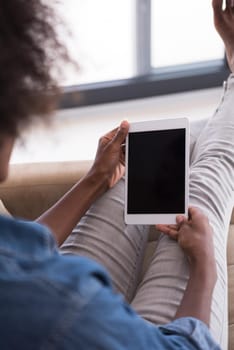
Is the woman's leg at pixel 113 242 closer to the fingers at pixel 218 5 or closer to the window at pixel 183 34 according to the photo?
the fingers at pixel 218 5

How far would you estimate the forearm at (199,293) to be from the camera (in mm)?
706

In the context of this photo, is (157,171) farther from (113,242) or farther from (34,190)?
(34,190)

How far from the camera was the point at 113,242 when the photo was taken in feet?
2.93

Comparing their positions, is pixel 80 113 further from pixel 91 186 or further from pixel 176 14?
pixel 91 186

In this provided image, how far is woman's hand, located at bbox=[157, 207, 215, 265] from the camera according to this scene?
0.79 m

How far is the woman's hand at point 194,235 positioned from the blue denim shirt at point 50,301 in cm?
31

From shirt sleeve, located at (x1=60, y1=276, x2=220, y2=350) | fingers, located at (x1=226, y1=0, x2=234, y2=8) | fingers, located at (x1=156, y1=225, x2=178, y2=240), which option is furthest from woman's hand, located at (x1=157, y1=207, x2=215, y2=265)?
fingers, located at (x1=226, y1=0, x2=234, y2=8)

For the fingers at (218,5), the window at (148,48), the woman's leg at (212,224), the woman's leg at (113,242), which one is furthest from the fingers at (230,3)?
the window at (148,48)

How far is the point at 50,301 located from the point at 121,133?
1.83 ft

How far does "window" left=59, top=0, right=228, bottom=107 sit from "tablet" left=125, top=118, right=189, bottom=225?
1182 mm

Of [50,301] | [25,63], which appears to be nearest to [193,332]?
[50,301]

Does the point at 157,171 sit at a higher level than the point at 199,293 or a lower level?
higher

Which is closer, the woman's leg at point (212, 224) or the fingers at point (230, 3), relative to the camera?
the woman's leg at point (212, 224)

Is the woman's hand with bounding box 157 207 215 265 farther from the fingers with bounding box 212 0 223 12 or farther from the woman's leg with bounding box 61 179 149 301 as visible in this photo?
the fingers with bounding box 212 0 223 12
